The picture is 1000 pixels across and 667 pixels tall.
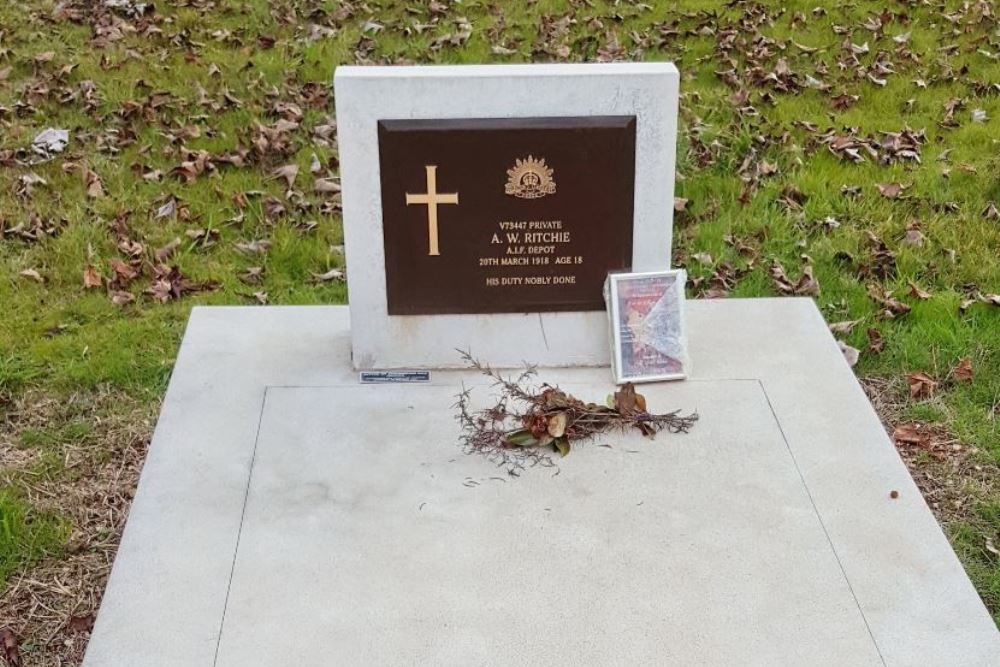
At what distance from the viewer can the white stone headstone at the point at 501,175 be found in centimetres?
354

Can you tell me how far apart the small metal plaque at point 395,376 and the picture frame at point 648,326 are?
62 centimetres

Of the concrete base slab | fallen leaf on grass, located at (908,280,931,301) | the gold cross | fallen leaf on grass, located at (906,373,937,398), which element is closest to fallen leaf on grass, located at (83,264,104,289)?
the concrete base slab

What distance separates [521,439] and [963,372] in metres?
1.88

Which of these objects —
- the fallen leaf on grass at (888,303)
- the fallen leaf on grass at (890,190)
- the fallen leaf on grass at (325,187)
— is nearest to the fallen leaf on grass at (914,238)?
the fallen leaf on grass at (890,190)

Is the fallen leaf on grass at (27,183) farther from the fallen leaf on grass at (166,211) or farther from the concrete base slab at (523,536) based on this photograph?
the concrete base slab at (523,536)

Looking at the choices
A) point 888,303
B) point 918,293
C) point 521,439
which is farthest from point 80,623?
point 918,293

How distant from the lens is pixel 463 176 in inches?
143

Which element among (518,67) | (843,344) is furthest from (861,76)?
(518,67)

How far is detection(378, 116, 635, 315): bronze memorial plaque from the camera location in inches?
141

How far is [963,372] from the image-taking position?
438 centimetres

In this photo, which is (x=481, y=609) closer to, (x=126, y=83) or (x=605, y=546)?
(x=605, y=546)

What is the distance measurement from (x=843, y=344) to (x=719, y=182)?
153cm

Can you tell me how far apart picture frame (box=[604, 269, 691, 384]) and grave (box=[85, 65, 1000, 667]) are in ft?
0.20

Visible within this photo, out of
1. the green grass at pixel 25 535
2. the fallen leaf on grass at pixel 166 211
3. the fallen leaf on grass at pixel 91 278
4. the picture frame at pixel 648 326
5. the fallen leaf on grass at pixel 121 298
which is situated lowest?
the green grass at pixel 25 535
